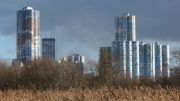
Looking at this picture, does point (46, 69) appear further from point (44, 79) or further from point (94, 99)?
point (94, 99)

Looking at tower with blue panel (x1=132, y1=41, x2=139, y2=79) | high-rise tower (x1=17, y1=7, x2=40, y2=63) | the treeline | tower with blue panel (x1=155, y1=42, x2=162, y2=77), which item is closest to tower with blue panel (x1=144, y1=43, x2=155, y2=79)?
tower with blue panel (x1=155, y1=42, x2=162, y2=77)

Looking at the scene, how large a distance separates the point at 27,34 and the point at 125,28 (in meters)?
60.2

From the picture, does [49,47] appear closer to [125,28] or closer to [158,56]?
[125,28]

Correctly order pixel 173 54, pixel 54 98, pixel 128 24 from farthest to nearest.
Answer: pixel 128 24
pixel 173 54
pixel 54 98

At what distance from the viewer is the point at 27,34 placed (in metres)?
166

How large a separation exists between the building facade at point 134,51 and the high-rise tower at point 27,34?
54347 mm

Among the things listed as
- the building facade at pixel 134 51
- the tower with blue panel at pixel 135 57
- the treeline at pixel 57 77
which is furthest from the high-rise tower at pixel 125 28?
the treeline at pixel 57 77

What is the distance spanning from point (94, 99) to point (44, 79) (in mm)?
40052

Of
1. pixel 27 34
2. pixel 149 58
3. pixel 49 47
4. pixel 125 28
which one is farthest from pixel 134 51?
pixel 49 47

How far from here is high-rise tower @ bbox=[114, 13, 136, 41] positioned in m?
131

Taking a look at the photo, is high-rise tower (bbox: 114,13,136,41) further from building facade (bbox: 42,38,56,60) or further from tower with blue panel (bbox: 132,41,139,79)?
building facade (bbox: 42,38,56,60)

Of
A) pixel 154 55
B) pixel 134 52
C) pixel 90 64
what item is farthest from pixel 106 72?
pixel 154 55

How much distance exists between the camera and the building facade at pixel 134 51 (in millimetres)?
119562

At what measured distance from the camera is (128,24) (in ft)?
433
